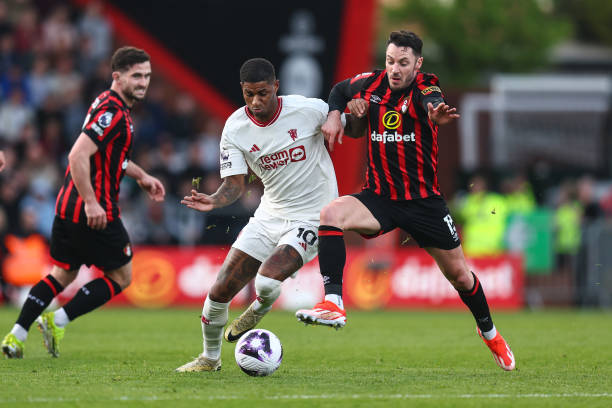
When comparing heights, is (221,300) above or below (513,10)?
below

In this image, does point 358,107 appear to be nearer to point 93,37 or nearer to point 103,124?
point 103,124

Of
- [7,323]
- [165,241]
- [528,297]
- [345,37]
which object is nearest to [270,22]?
[345,37]

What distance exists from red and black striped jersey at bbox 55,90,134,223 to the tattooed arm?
1363mm

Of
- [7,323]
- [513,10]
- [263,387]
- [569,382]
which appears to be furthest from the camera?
[513,10]

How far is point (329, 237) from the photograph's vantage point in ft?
24.3

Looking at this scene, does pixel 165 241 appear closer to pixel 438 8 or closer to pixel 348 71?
pixel 348 71

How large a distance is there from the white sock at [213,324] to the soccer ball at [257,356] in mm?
353

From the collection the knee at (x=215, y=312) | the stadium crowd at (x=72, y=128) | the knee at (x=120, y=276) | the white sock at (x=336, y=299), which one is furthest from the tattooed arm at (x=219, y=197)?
the stadium crowd at (x=72, y=128)

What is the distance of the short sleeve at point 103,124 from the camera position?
8672 mm

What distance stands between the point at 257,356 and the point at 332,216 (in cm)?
117

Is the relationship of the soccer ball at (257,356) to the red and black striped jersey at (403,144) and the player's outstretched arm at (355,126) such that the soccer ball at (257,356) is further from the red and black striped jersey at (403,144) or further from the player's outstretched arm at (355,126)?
the player's outstretched arm at (355,126)

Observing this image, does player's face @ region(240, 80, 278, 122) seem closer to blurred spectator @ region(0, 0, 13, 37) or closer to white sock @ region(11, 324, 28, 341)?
white sock @ region(11, 324, 28, 341)

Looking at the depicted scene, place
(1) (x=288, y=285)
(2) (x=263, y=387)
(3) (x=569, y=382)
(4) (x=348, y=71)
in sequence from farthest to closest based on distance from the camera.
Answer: (4) (x=348, y=71) < (1) (x=288, y=285) < (3) (x=569, y=382) < (2) (x=263, y=387)

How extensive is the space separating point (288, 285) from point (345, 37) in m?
5.53
